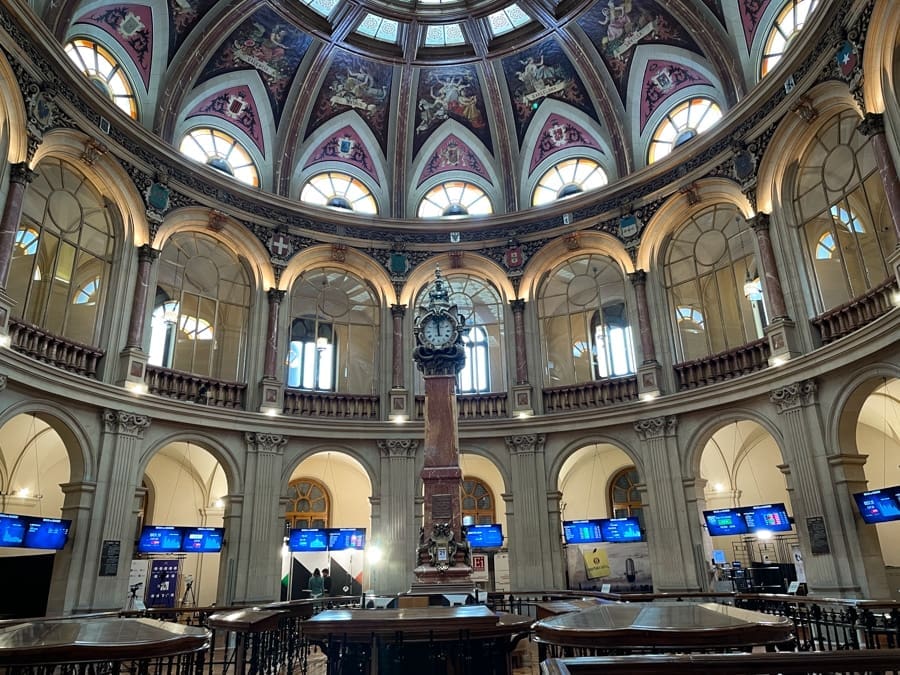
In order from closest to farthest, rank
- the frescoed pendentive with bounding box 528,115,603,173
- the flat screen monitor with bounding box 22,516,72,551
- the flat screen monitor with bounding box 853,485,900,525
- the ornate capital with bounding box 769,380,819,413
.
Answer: the flat screen monitor with bounding box 853,485,900,525 < the flat screen monitor with bounding box 22,516,72,551 < the ornate capital with bounding box 769,380,819,413 < the frescoed pendentive with bounding box 528,115,603,173

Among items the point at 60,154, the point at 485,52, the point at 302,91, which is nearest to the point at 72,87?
the point at 60,154

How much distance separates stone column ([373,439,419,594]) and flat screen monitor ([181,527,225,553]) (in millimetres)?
4176

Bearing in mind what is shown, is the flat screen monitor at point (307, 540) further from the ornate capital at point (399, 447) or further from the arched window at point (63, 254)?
the arched window at point (63, 254)

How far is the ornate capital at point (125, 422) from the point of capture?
50.4 feet

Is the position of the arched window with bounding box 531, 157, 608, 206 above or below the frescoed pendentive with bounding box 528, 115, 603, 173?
below

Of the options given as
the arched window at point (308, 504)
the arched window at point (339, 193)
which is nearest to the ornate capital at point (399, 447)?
the arched window at point (308, 504)

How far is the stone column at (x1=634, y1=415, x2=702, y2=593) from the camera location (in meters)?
16.4

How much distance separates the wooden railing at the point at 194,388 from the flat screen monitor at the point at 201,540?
3.26 metres

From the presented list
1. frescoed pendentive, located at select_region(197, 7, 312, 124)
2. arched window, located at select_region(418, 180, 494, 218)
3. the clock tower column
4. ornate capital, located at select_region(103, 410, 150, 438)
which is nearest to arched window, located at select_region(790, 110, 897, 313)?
the clock tower column

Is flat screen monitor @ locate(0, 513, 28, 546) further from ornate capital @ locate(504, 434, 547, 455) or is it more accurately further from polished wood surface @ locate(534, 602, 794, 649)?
polished wood surface @ locate(534, 602, 794, 649)

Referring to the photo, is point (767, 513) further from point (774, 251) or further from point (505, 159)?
point (505, 159)

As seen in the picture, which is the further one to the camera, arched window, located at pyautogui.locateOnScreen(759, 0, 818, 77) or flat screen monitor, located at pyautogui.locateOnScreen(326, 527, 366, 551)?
flat screen monitor, located at pyautogui.locateOnScreen(326, 527, 366, 551)

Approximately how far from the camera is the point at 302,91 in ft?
69.0

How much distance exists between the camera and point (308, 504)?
2334 centimetres
